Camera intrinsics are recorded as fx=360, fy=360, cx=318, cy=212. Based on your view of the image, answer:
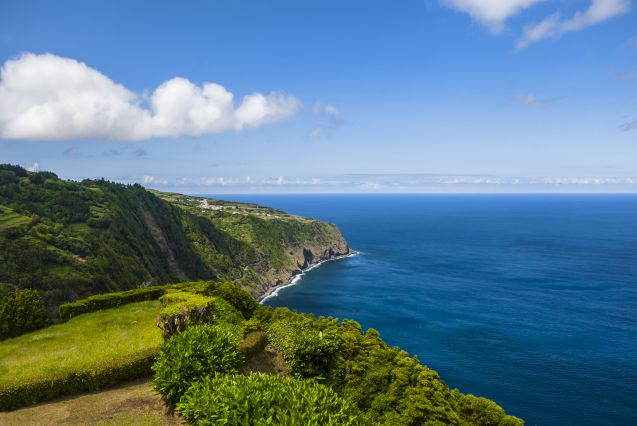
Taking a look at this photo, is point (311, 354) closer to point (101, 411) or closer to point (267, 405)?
point (101, 411)

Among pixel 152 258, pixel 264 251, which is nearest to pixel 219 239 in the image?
pixel 264 251

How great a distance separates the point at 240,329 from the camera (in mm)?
30031

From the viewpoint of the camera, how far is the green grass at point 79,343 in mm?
24511

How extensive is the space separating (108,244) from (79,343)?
8206cm

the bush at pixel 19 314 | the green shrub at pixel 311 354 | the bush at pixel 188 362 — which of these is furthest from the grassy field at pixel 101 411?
the bush at pixel 19 314

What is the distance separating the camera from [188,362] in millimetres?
19156

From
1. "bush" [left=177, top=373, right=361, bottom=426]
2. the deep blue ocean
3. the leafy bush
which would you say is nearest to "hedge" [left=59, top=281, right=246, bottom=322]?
the leafy bush

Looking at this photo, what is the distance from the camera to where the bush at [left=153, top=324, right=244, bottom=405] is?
19.1 m

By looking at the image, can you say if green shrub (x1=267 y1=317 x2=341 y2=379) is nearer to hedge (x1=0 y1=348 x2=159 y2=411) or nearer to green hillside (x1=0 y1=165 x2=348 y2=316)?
hedge (x1=0 y1=348 x2=159 y2=411)

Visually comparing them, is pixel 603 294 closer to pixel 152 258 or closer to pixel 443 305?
pixel 443 305

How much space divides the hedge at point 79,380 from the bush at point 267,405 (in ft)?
34.1

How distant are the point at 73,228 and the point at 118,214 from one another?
62.9ft

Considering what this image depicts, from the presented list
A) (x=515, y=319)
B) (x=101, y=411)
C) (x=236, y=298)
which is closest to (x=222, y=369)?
(x=101, y=411)

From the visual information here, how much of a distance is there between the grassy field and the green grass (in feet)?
6.35
